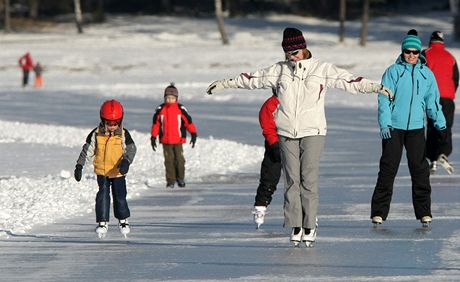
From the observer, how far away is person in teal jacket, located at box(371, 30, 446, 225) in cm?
1135

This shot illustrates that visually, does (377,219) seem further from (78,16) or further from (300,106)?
(78,16)

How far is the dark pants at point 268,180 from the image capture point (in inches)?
464

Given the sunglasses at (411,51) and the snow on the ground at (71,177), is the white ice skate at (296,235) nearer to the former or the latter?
the sunglasses at (411,51)

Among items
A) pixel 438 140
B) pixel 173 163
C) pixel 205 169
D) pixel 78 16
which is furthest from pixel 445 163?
pixel 78 16

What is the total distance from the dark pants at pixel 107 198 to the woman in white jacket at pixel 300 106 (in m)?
1.37

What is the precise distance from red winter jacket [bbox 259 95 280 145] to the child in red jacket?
431 centimetres

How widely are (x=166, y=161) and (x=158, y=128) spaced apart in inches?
→ 16.7

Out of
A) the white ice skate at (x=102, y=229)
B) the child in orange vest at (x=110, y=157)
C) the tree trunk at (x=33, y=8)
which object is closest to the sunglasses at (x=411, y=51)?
the child in orange vest at (x=110, y=157)

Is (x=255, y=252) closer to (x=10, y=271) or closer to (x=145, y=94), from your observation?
(x=10, y=271)

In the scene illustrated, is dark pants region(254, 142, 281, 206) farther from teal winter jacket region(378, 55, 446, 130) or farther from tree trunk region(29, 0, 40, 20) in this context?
tree trunk region(29, 0, 40, 20)

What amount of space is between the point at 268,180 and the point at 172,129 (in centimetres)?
474

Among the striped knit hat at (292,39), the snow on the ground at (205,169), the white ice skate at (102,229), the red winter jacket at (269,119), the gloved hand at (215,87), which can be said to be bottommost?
the snow on the ground at (205,169)

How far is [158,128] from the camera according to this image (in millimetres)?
16453

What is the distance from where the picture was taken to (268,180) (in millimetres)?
11977
